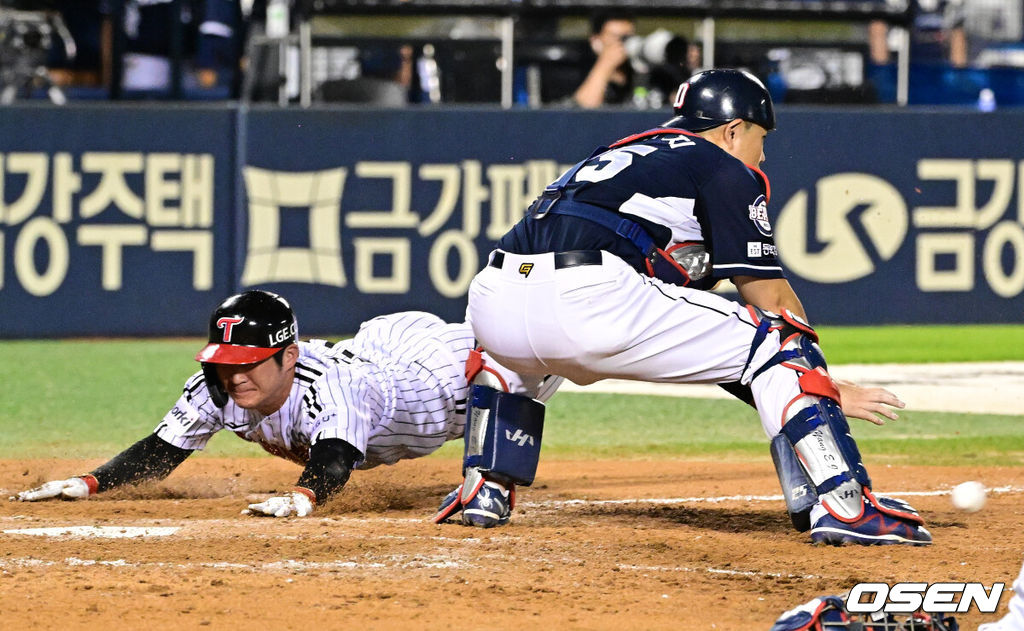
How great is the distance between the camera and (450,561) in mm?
4043

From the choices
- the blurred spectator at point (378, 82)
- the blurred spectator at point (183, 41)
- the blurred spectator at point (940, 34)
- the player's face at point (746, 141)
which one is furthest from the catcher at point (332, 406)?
the blurred spectator at point (940, 34)

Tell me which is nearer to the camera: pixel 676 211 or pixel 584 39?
pixel 676 211

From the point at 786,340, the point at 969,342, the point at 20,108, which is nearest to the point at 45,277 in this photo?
the point at 20,108

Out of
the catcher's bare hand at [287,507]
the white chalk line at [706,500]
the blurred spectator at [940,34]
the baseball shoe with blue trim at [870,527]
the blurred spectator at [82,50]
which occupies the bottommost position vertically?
the white chalk line at [706,500]

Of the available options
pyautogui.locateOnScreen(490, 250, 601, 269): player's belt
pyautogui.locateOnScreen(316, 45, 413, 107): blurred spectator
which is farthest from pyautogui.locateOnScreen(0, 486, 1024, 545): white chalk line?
pyautogui.locateOnScreen(316, 45, 413, 107): blurred spectator

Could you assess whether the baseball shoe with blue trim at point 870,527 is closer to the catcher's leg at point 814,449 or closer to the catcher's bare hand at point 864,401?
the catcher's leg at point 814,449

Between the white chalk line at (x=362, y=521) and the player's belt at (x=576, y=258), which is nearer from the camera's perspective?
the player's belt at (x=576, y=258)

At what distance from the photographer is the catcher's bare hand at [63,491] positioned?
521 cm

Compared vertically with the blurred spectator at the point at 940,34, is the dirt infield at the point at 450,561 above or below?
below

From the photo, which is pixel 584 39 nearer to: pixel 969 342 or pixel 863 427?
pixel 969 342

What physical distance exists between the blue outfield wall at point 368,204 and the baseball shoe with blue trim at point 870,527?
6.81 metres

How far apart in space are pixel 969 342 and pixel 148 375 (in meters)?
5.99

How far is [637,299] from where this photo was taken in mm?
4266

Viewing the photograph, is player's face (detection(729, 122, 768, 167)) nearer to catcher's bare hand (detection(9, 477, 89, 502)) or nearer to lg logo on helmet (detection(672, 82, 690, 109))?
lg logo on helmet (detection(672, 82, 690, 109))
